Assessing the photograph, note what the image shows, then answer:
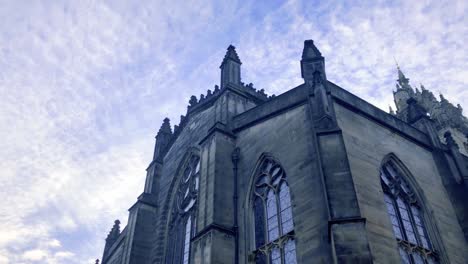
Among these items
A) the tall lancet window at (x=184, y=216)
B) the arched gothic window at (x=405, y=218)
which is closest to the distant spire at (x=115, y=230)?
the tall lancet window at (x=184, y=216)

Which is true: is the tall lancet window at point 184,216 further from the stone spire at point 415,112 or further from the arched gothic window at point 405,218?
the stone spire at point 415,112

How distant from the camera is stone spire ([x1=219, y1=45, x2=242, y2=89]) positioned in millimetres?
16297

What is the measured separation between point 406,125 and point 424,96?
25.6 m

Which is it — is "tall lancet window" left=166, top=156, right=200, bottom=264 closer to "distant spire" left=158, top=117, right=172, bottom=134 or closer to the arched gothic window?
"distant spire" left=158, top=117, right=172, bottom=134

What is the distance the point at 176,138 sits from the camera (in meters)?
19.1

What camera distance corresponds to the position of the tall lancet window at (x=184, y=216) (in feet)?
49.0

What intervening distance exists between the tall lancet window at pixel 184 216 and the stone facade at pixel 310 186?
0.14 feet

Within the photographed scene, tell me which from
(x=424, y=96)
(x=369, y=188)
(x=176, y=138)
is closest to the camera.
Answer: (x=369, y=188)

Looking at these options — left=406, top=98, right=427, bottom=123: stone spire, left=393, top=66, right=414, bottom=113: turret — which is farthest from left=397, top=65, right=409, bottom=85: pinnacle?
left=406, top=98, right=427, bottom=123: stone spire

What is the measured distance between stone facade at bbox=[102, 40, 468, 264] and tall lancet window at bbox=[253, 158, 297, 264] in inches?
1.2

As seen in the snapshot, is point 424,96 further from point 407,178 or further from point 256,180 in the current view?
point 256,180

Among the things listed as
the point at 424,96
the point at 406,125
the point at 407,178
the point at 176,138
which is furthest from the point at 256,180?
the point at 424,96

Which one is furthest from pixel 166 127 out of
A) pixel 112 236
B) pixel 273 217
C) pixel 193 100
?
pixel 273 217

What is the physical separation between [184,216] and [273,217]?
A: 16.5ft
